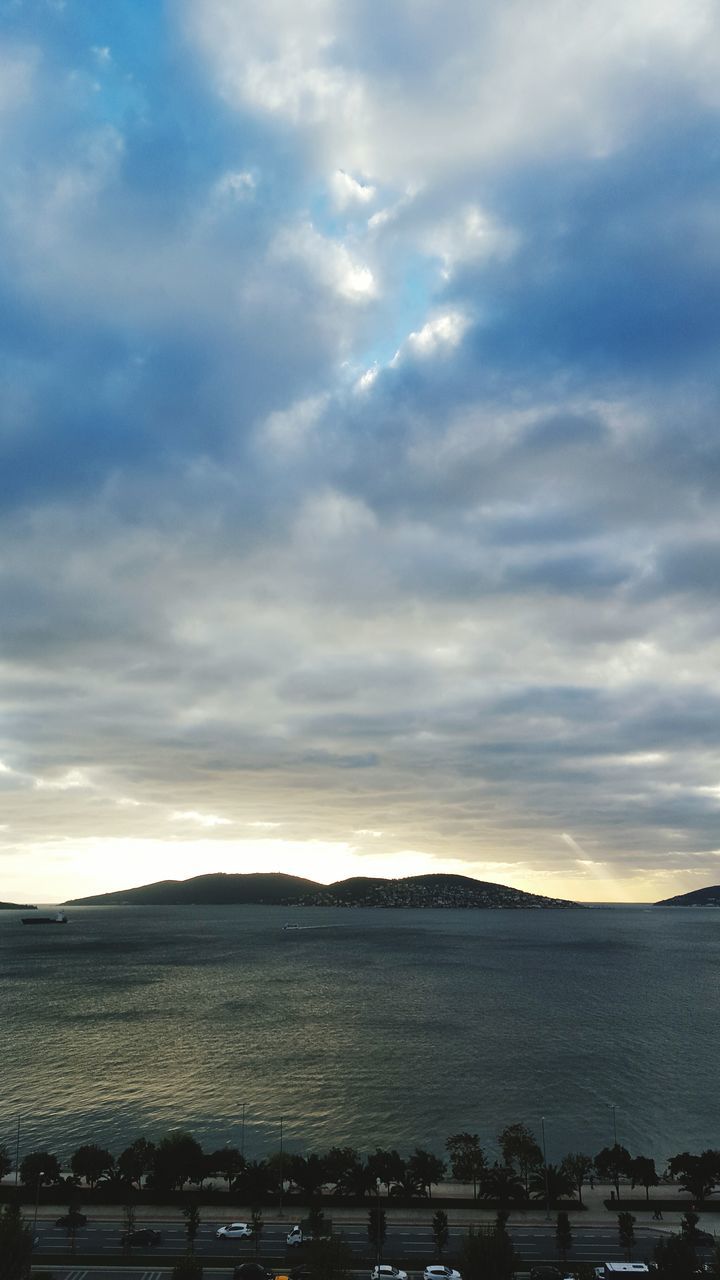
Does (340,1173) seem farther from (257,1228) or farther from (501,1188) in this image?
(501,1188)

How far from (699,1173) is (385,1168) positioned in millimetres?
24698

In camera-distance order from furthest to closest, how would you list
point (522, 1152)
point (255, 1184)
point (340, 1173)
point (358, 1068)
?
point (358, 1068), point (522, 1152), point (340, 1173), point (255, 1184)

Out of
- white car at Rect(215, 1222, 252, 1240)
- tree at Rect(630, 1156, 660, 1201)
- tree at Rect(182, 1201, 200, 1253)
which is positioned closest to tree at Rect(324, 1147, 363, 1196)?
white car at Rect(215, 1222, 252, 1240)

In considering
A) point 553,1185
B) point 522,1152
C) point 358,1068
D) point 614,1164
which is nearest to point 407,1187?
point 522,1152

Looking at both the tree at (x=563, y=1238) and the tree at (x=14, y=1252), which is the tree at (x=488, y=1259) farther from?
the tree at (x=14, y=1252)

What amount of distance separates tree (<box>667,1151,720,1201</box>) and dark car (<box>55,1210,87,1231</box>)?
45.6m

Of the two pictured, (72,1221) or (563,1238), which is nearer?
(563,1238)

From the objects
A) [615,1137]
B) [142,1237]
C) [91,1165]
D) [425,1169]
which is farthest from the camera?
[615,1137]

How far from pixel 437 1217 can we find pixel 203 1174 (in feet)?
65.7

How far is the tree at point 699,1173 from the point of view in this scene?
6397 cm

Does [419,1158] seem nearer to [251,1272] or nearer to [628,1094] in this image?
[251,1272]

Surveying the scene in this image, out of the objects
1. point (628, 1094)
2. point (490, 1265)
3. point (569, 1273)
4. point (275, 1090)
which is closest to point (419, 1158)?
point (569, 1273)

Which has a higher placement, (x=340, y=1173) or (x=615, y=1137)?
(x=340, y=1173)

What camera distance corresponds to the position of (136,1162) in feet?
214
